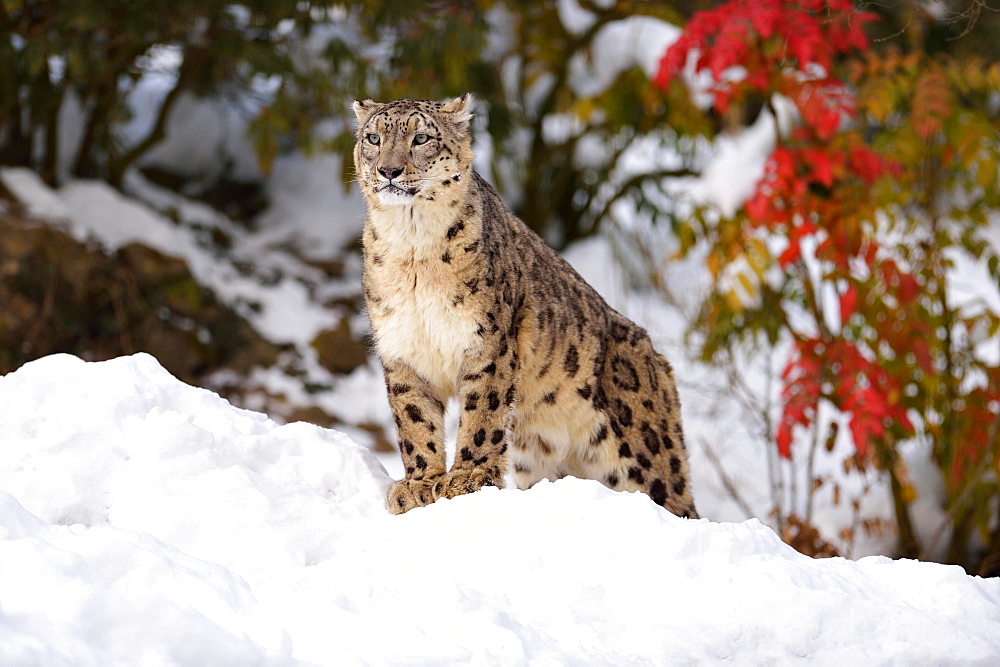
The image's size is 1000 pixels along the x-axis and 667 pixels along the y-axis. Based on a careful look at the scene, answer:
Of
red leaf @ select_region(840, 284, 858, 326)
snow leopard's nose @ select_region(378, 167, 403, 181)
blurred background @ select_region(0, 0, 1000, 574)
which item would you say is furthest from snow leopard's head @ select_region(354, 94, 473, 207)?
red leaf @ select_region(840, 284, 858, 326)

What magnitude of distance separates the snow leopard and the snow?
372 mm

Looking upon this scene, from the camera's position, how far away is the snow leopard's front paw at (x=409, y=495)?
3.83m

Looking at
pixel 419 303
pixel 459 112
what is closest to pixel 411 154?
pixel 459 112

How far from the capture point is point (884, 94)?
6.54 meters

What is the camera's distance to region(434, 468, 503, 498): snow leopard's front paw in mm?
4035

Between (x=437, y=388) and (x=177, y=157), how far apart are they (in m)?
8.60

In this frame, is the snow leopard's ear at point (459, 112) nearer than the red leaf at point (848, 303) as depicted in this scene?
Yes

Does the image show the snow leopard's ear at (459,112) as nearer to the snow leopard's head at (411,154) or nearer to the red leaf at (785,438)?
the snow leopard's head at (411,154)

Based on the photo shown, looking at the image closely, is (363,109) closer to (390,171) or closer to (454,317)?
(390,171)

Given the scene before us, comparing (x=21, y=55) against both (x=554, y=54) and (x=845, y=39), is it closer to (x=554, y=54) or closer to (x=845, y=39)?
(x=554, y=54)

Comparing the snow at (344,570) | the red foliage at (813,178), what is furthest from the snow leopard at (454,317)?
the red foliage at (813,178)

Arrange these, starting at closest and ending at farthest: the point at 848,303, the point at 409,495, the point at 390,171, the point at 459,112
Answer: the point at 409,495, the point at 390,171, the point at 459,112, the point at 848,303

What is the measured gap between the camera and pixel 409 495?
12.8 feet

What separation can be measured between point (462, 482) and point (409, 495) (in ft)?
0.84
